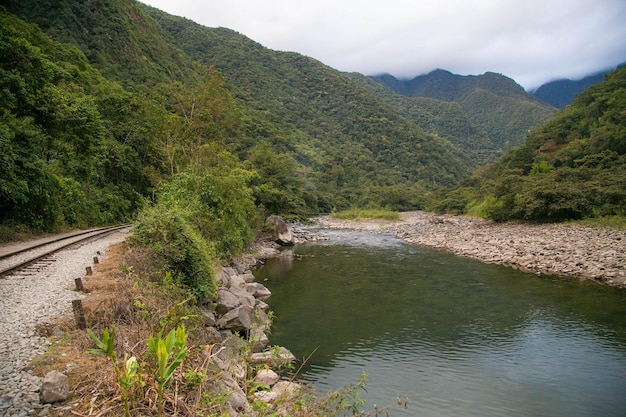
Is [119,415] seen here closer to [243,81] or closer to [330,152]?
[330,152]

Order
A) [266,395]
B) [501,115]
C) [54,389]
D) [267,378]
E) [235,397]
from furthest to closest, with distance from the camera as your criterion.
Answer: [501,115], [267,378], [266,395], [235,397], [54,389]

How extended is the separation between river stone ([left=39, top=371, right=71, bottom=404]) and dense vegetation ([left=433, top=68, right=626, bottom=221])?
31.9 meters

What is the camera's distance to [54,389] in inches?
164

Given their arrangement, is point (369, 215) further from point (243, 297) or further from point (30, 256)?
point (30, 256)

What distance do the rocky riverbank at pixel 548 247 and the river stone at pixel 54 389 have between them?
18823 millimetres

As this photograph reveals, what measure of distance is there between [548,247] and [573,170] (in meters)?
14.5

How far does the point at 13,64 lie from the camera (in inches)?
639

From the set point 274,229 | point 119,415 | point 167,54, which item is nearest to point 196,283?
point 119,415

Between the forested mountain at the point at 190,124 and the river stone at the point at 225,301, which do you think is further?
the forested mountain at the point at 190,124

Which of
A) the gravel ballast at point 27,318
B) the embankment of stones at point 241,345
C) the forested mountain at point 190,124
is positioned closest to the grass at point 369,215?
the forested mountain at point 190,124

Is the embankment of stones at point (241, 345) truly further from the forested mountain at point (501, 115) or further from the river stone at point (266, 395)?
the forested mountain at point (501, 115)

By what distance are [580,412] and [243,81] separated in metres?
119

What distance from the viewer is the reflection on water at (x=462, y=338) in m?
8.09

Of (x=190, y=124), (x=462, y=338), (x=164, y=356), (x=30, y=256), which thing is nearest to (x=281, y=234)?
(x=190, y=124)
